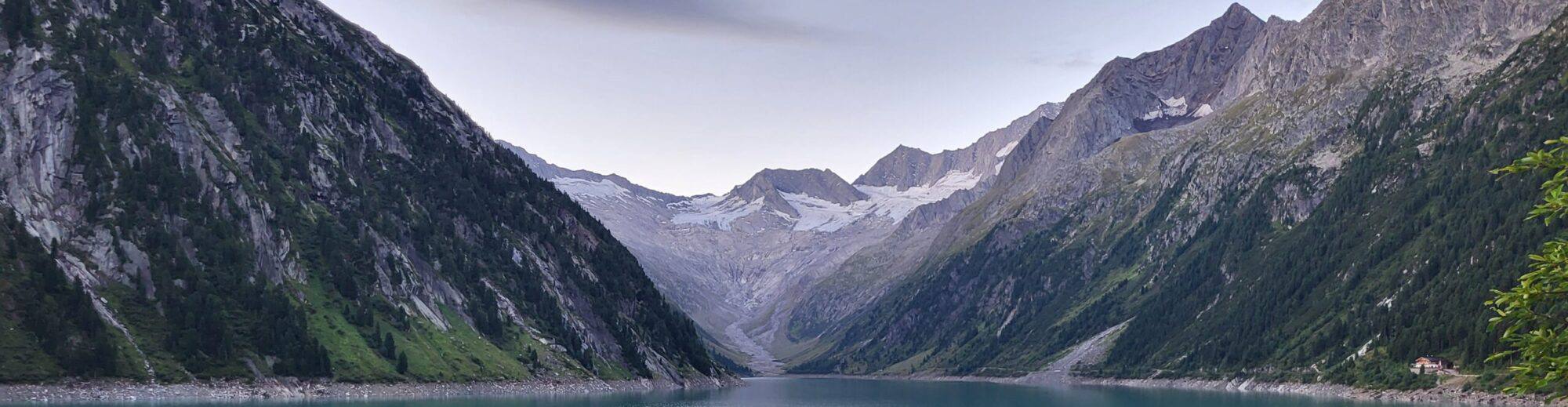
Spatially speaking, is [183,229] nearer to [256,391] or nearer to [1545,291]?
[256,391]

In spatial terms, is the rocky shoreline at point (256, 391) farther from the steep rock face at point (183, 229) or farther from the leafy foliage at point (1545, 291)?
the leafy foliage at point (1545, 291)

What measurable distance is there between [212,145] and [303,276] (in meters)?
21.1

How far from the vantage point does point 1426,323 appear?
654 feet

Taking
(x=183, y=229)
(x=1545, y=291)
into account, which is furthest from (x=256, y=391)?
(x=1545, y=291)

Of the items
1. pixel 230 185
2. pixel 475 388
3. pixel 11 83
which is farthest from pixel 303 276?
pixel 11 83

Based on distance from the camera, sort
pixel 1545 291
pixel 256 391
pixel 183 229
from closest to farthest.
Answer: pixel 1545 291 < pixel 256 391 < pixel 183 229

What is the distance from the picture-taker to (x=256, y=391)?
143625 mm

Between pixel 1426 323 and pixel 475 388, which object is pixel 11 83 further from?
pixel 1426 323

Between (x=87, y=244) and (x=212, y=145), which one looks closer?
(x=87, y=244)

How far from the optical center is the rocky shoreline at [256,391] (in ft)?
399

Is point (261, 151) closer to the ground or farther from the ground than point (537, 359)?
farther from the ground

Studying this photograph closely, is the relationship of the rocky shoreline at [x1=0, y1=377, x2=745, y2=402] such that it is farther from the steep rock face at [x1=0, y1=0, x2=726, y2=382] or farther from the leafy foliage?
the leafy foliage

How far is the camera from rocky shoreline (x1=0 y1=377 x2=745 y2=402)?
121562 millimetres

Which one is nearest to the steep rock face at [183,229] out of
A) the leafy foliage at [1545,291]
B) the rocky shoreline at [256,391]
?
the rocky shoreline at [256,391]
